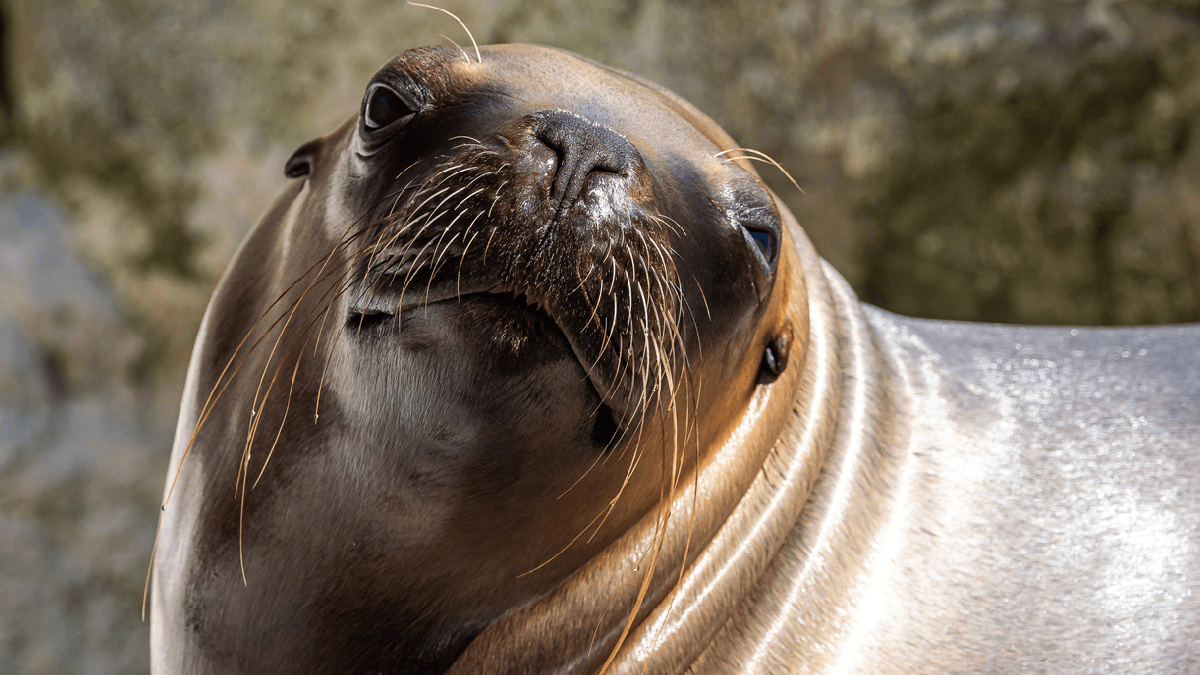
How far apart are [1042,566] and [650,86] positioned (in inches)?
42.7

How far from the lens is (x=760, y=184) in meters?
1.45

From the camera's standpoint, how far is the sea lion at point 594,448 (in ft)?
3.87

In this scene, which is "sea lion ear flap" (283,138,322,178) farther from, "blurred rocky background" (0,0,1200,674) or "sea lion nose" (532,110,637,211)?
"blurred rocky background" (0,0,1200,674)

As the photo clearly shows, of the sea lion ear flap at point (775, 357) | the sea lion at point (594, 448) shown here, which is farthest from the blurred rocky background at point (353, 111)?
the sea lion ear flap at point (775, 357)

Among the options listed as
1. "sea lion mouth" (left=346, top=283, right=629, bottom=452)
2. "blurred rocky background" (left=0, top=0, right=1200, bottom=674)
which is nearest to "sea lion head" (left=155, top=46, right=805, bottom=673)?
"sea lion mouth" (left=346, top=283, right=629, bottom=452)

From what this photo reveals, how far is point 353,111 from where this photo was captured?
399 centimetres

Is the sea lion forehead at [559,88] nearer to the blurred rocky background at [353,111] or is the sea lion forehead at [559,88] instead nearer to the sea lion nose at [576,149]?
the sea lion nose at [576,149]

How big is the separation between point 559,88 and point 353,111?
281 centimetres

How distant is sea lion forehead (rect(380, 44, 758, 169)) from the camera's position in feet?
4.42

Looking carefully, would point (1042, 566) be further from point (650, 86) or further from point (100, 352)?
point (100, 352)

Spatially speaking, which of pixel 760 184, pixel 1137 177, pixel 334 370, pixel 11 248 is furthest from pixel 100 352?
pixel 1137 177

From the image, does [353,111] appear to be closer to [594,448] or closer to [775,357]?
[775,357]

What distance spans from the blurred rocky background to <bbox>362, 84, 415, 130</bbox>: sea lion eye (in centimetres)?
291

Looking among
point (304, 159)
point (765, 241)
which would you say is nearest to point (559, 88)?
point (765, 241)
